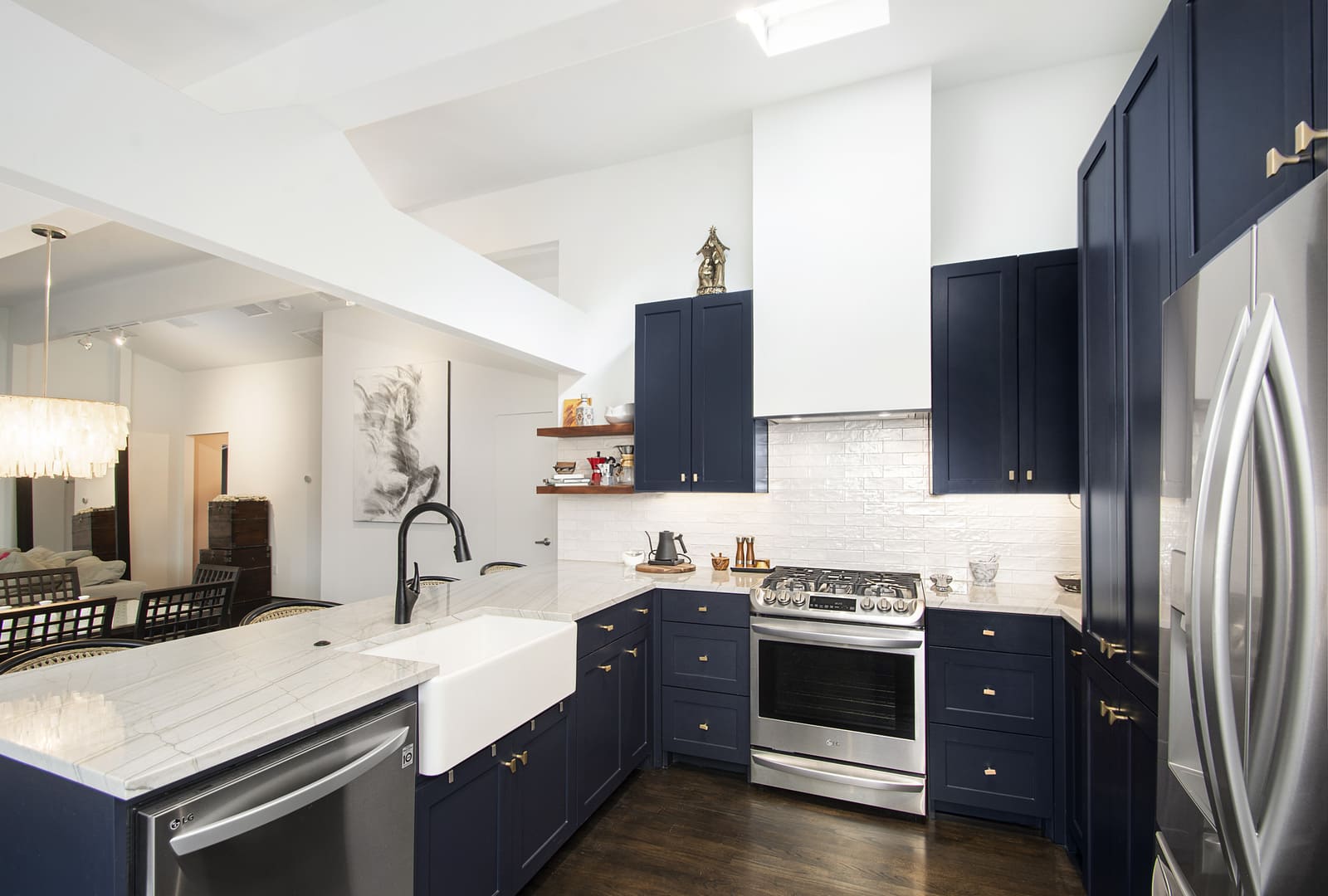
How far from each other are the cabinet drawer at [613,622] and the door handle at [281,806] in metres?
0.99

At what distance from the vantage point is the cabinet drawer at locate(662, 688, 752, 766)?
314cm

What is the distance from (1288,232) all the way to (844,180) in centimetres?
278

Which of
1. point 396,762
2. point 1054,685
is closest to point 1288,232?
point 396,762

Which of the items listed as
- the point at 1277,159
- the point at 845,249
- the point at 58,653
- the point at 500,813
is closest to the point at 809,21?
the point at 845,249

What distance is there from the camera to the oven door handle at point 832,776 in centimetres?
279

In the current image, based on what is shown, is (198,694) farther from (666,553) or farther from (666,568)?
(666,553)

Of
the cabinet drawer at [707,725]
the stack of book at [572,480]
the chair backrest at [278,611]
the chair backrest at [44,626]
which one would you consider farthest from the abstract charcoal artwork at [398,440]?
the cabinet drawer at [707,725]

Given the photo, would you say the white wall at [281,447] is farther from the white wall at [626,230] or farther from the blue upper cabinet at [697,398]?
the blue upper cabinet at [697,398]

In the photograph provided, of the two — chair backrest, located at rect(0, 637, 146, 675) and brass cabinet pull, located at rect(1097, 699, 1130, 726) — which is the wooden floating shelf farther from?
brass cabinet pull, located at rect(1097, 699, 1130, 726)

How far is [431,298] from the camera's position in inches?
116

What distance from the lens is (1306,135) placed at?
36.7 inches

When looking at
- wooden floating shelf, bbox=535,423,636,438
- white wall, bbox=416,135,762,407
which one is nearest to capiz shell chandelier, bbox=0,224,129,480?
white wall, bbox=416,135,762,407

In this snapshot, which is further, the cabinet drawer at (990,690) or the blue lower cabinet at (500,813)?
the cabinet drawer at (990,690)

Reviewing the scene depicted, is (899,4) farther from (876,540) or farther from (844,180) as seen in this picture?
(876,540)
